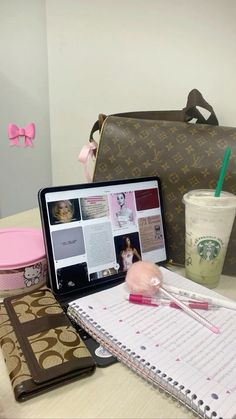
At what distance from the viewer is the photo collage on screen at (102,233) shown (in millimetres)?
551

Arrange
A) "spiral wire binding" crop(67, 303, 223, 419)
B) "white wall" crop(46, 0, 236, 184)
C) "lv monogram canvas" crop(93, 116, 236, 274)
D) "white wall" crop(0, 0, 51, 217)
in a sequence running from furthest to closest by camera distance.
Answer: "white wall" crop(0, 0, 51, 217) < "white wall" crop(46, 0, 236, 184) < "lv monogram canvas" crop(93, 116, 236, 274) < "spiral wire binding" crop(67, 303, 223, 419)

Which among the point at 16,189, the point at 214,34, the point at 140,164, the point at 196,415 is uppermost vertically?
the point at 214,34

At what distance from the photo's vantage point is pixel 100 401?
375 mm

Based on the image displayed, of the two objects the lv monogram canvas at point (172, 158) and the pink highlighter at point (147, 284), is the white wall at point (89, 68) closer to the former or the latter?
the lv monogram canvas at point (172, 158)

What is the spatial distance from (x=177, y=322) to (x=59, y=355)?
0.16m

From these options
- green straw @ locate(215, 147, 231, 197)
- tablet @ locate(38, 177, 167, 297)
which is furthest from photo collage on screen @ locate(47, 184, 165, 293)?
green straw @ locate(215, 147, 231, 197)

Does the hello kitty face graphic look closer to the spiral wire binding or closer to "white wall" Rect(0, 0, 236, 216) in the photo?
the spiral wire binding

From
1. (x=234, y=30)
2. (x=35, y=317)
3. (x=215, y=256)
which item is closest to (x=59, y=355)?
(x=35, y=317)

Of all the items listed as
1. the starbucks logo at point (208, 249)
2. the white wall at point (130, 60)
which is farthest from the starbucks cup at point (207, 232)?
the white wall at point (130, 60)

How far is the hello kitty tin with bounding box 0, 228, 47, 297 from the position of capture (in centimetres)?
54

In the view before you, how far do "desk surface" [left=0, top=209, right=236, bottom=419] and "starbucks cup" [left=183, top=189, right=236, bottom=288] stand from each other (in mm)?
241

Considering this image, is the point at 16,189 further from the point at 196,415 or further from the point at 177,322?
the point at 196,415

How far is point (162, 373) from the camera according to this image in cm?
39

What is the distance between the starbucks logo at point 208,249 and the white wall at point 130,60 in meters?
0.31
